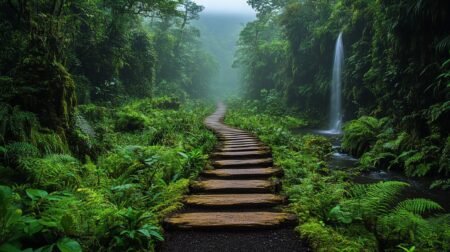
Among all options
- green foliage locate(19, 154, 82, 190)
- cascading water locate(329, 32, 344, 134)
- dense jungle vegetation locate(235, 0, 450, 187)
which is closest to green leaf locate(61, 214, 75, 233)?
green foliage locate(19, 154, 82, 190)

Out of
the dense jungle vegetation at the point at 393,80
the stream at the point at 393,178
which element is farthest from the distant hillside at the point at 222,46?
the stream at the point at 393,178

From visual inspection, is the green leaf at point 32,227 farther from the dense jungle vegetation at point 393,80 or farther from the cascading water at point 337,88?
the cascading water at point 337,88

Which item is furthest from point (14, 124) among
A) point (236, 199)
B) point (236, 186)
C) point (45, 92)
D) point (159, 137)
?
point (159, 137)

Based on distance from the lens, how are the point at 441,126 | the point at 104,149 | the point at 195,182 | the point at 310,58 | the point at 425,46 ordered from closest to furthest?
the point at 195,182
the point at 104,149
the point at 441,126
the point at 425,46
the point at 310,58

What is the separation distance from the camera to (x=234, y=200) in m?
4.50

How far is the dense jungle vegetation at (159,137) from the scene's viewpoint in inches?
136

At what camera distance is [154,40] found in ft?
108

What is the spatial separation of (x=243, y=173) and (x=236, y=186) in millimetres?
711

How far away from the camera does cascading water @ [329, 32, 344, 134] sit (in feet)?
66.1

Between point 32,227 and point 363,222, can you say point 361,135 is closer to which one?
point 363,222

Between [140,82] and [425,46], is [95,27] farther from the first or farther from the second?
[425,46]

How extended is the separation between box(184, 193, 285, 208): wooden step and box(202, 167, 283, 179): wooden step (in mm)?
985

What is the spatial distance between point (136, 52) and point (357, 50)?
14.2 m

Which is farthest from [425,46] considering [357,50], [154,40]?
[154,40]
